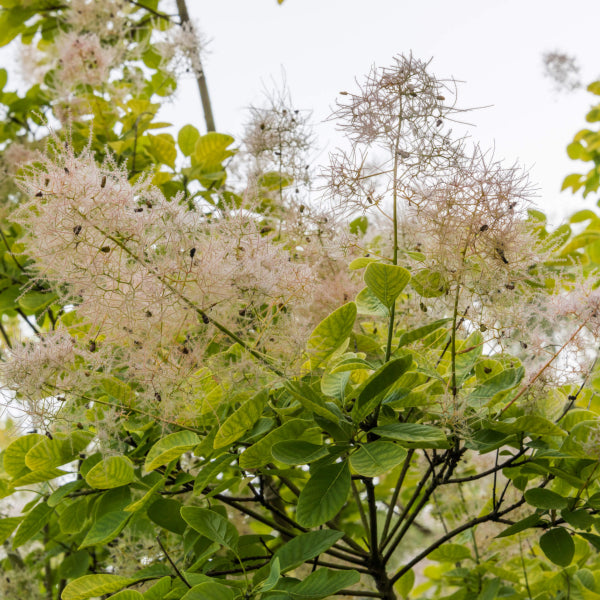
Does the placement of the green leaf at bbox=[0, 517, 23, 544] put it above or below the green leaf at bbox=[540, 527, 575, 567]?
below

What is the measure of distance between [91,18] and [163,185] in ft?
2.63

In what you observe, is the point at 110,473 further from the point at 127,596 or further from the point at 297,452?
the point at 297,452

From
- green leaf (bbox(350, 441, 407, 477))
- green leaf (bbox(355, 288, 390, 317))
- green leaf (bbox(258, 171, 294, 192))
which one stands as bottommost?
green leaf (bbox(350, 441, 407, 477))

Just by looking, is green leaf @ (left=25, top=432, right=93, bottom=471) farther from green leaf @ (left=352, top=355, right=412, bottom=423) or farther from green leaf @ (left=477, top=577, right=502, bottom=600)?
green leaf @ (left=477, top=577, right=502, bottom=600)

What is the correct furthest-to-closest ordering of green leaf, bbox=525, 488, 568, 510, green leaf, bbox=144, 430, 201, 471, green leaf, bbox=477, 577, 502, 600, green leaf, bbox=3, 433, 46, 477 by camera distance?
green leaf, bbox=477, 577, 502, 600 → green leaf, bbox=3, 433, 46, 477 → green leaf, bbox=525, 488, 568, 510 → green leaf, bbox=144, 430, 201, 471

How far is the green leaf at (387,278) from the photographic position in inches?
33.0

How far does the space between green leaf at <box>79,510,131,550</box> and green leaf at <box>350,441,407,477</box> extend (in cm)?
38

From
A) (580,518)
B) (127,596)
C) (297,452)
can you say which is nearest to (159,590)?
(127,596)

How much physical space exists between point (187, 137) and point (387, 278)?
3.45 ft

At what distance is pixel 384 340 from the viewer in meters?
1.21

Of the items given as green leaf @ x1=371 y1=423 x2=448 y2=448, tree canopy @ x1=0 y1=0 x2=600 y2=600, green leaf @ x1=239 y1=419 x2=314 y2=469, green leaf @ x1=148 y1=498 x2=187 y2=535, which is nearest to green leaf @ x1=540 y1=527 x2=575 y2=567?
tree canopy @ x1=0 y1=0 x2=600 y2=600

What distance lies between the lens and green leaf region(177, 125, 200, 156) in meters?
1.72

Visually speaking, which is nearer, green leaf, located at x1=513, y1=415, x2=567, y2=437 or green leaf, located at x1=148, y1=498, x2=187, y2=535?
green leaf, located at x1=513, y1=415, x2=567, y2=437

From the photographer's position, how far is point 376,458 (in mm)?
782
